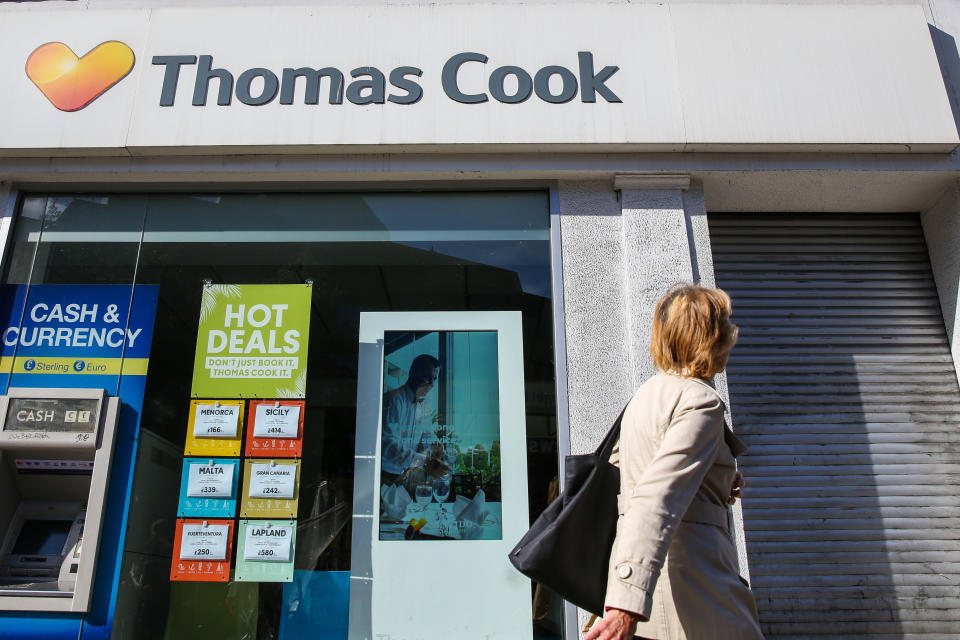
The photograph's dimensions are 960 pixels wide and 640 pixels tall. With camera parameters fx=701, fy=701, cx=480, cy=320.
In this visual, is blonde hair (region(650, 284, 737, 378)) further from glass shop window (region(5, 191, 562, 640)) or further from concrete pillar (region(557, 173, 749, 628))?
glass shop window (region(5, 191, 562, 640))

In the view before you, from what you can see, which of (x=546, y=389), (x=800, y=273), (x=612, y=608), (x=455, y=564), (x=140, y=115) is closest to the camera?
(x=612, y=608)

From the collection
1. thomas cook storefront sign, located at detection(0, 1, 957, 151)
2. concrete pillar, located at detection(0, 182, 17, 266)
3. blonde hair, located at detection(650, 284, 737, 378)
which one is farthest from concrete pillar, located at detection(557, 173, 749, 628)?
concrete pillar, located at detection(0, 182, 17, 266)

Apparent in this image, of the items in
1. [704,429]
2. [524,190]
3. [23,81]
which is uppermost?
[23,81]

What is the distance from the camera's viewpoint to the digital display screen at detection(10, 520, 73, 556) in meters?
3.39

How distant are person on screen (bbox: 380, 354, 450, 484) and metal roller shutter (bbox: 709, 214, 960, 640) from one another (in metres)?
1.75

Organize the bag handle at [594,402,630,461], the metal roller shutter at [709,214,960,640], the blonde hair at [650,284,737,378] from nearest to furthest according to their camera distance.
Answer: the blonde hair at [650,284,737,378] → the bag handle at [594,402,630,461] → the metal roller shutter at [709,214,960,640]

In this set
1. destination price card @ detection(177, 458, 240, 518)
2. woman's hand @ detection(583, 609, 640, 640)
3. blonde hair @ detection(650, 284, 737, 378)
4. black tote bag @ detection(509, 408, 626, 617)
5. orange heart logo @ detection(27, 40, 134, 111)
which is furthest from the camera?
orange heart logo @ detection(27, 40, 134, 111)

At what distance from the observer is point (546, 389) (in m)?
3.57

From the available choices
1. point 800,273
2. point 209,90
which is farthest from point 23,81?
point 800,273

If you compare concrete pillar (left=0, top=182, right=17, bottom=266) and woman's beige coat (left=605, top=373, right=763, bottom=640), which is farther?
concrete pillar (left=0, top=182, right=17, bottom=266)

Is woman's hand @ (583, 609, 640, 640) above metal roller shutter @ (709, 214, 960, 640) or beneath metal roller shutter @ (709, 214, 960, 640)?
beneath

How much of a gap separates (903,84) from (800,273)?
115cm

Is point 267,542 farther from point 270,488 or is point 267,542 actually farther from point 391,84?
point 391,84

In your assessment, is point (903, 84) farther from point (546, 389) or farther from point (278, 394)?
point (278, 394)
